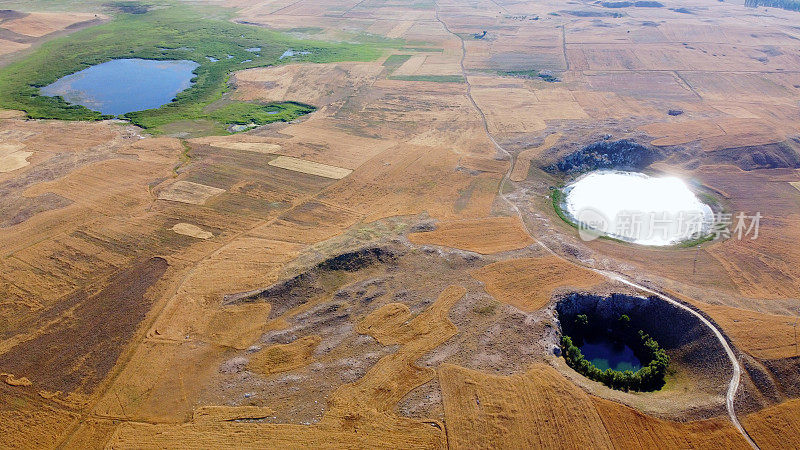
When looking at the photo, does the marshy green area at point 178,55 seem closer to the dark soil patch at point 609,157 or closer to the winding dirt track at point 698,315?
the winding dirt track at point 698,315

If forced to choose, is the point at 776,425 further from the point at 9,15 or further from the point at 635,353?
the point at 9,15

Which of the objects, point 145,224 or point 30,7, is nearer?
point 145,224

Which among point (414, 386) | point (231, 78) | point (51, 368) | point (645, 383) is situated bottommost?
point (645, 383)

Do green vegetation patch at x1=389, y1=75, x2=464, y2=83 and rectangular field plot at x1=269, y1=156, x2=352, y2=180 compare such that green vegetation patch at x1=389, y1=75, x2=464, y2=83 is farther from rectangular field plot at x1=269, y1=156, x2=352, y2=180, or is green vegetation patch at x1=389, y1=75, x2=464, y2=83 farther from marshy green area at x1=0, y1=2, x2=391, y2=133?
rectangular field plot at x1=269, y1=156, x2=352, y2=180

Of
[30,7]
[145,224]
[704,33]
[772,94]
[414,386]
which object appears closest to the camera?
[414,386]

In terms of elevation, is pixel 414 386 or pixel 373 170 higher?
pixel 373 170

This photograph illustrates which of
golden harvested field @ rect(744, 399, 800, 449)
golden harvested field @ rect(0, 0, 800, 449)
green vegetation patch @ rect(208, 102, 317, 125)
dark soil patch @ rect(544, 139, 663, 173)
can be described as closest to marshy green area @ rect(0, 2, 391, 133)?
green vegetation patch @ rect(208, 102, 317, 125)

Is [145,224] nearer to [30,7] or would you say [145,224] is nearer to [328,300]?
[328,300]

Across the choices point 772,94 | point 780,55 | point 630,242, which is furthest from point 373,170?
point 780,55
